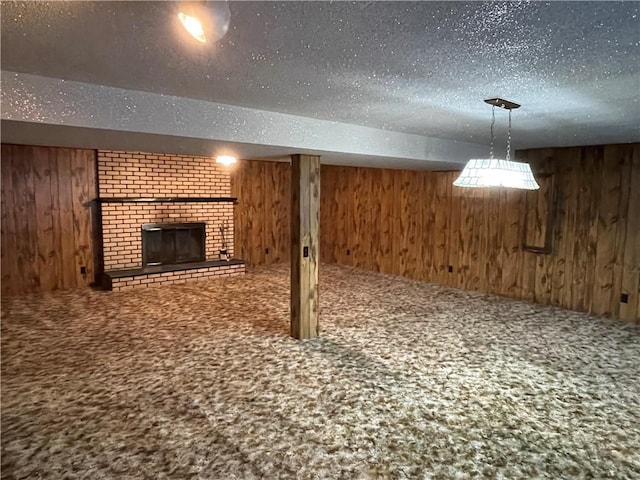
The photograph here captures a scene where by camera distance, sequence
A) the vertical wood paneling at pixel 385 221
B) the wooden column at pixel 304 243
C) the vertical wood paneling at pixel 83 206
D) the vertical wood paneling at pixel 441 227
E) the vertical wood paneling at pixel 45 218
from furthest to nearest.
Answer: the vertical wood paneling at pixel 385 221, the vertical wood paneling at pixel 441 227, the vertical wood paneling at pixel 83 206, the vertical wood paneling at pixel 45 218, the wooden column at pixel 304 243

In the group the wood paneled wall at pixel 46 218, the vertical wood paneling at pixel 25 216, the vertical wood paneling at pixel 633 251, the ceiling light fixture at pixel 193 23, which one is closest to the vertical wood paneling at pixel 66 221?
the wood paneled wall at pixel 46 218

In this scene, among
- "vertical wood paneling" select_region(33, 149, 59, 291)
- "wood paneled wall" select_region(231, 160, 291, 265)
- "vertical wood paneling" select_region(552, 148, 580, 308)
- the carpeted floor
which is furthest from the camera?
"wood paneled wall" select_region(231, 160, 291, 265)

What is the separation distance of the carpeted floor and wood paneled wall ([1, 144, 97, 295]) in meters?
0.81

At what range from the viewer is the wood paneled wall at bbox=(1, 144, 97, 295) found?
5562 millimetres

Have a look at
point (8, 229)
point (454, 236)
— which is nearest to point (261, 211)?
point (454, 236)

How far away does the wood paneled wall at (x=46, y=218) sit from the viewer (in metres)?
5.56

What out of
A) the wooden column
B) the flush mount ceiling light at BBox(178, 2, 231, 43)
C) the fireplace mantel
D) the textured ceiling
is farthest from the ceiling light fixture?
the fireplace mantel

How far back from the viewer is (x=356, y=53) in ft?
5.91

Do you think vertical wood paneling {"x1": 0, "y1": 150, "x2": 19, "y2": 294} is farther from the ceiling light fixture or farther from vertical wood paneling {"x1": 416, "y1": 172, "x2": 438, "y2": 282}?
vertical wood paneling {"x1": 416, "y1": 172, "x2": 438, "y2": 282}

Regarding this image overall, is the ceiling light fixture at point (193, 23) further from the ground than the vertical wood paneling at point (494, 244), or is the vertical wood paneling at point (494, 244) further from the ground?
the ceiling light fixture at point (193, 23)

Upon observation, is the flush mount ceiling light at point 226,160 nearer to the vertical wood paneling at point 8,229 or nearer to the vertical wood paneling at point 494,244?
the vertical wood paneling at point 8,229

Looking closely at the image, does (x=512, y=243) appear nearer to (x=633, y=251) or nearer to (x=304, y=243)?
(x=633, y=251)

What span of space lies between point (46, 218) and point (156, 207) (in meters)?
1.51

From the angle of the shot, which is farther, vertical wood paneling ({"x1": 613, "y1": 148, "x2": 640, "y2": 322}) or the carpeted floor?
vertical wood paneling ({"x1": 613, "y1": 148, "x2": 640, "y2": 322})
